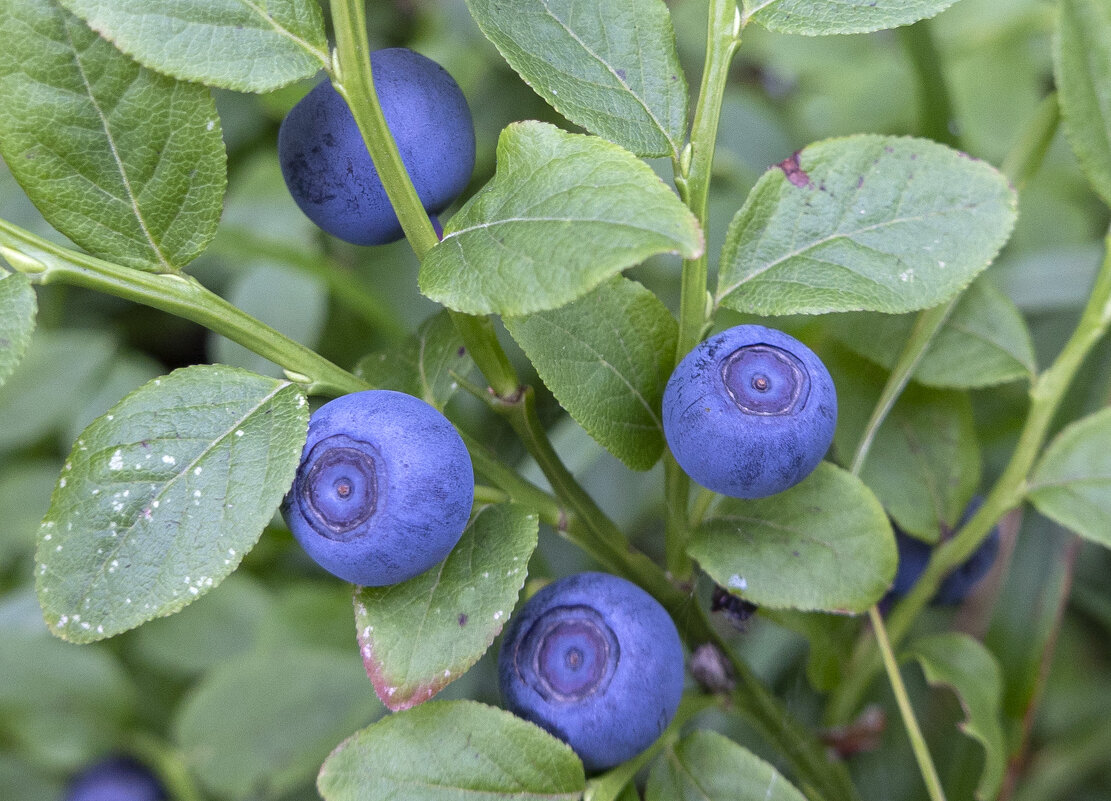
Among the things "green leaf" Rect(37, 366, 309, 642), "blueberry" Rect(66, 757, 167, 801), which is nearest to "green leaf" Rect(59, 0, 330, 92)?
"green leaf" Rect(37, 366, 309, 642)

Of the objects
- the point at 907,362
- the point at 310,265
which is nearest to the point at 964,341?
the point at 907,362

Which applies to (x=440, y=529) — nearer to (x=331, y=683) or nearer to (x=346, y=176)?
(x=346, y=176)

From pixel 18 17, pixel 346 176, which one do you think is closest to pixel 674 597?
pixel 346 176

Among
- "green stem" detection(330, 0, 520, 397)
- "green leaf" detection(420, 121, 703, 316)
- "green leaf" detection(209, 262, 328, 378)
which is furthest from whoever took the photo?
"green leaf" detection(209, 262, 328, 378)

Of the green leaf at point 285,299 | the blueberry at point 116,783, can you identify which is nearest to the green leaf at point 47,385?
the green leaf at point 285,299

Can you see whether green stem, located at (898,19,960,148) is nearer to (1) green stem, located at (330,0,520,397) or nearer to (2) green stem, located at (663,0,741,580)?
(2) green stem, located at (663,0,741,580)

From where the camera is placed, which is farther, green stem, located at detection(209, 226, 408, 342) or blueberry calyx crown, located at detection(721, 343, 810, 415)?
green stem, located at detection(209, 226, 408, 342)

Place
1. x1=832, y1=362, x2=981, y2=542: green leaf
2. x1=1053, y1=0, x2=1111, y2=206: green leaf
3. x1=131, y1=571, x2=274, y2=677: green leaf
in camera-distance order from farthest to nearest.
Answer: x1=131, y1=571, x2=274, y2=677: green leaf < x1=832, y1=362, x2=981, y2=542: green leaf < x1=1053, y1=0, x2=1111, y2=206: green leaf

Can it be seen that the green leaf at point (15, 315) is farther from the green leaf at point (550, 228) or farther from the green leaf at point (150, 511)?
the green leaf at point (550, 228)

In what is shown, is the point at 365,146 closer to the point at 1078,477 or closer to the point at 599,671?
the point at 599,671
